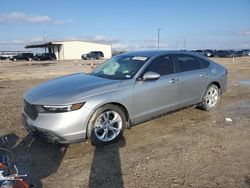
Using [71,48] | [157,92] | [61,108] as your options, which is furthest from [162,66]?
[71,48]

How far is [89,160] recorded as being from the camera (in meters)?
4.64

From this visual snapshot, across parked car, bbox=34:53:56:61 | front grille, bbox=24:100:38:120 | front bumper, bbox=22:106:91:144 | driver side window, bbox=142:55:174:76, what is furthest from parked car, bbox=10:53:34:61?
front bumper, bbox=22:106:91:144

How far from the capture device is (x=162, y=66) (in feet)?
20.7

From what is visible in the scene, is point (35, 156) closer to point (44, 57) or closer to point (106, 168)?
point (106, 168)

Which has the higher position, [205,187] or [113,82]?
[113,82]

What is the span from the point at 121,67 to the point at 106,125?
4.87ft

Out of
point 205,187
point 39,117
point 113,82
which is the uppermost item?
point 113,82

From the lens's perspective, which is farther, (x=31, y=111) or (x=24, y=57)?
(x=24, y=57)

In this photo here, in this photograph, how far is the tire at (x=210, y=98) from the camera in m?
7.44

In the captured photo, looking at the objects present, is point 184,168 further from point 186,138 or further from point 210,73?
point 210,73

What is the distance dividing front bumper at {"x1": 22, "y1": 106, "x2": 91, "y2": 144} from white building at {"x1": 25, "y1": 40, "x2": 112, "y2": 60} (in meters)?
64.6

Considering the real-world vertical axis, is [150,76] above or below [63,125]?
above

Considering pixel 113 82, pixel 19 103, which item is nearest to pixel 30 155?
pixel 113 82

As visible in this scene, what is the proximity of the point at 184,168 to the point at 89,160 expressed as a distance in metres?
1.42
